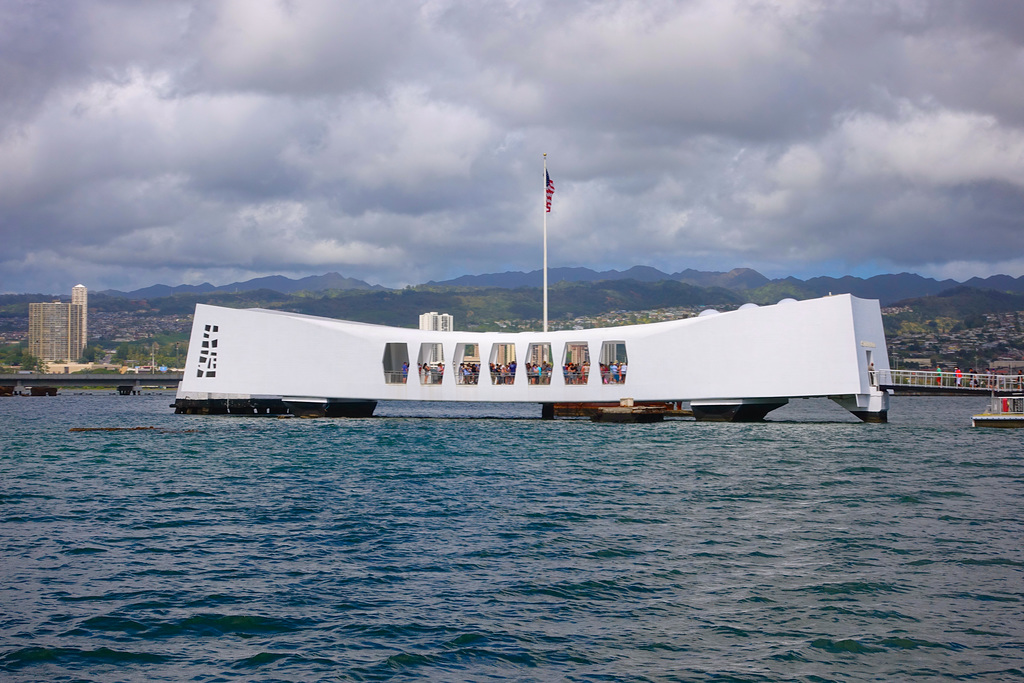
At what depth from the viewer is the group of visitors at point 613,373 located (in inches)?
1748

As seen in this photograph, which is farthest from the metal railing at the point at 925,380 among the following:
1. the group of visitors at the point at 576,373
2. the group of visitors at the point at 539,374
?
the group of visitors at the point at 539,374

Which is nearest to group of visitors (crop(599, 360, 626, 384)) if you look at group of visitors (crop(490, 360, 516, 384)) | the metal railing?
group of visitors (crop(490, 360, 516, 384))

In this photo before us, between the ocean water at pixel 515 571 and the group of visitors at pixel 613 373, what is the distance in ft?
56.5

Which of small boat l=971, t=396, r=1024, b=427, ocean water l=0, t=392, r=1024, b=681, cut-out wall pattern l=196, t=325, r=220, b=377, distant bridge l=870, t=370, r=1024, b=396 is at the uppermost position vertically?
cut-out wall pattern l=196, t=325, r=220, b=377

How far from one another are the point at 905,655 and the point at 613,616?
3.28m

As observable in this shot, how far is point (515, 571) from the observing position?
43.4 feet

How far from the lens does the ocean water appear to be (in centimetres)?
950

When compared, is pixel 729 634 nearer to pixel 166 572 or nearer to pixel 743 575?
pixel 743 575

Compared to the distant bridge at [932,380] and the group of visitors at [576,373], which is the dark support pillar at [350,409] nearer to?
the group of visitors at [576,373]

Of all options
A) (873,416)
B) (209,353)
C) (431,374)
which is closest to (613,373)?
(431,374)

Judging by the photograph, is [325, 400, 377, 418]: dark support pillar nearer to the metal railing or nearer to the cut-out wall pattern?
the cut-out wall pattern

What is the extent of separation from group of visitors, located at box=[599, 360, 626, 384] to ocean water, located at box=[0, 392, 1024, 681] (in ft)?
56.5

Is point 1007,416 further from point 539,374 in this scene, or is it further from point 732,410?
point 539,374

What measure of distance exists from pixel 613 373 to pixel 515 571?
105 ft
